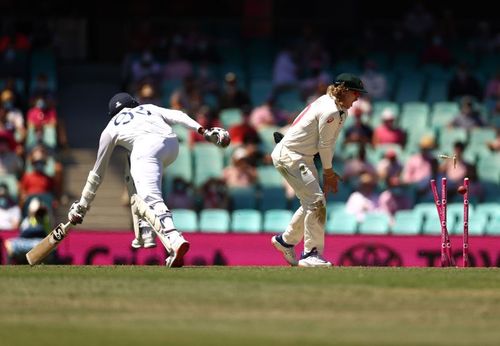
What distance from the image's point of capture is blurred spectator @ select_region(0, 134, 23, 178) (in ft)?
78.8

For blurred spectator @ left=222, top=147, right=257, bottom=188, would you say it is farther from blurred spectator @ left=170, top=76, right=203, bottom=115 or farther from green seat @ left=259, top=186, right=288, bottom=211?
blurred spectator @ left=170, top=76, right=203, bottom=115

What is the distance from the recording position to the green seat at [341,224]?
2225cm

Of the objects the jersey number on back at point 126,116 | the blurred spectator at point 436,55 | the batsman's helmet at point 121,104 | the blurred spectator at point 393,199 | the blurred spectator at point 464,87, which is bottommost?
the blurred spectator at point 393,199

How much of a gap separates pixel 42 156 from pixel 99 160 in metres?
8.01

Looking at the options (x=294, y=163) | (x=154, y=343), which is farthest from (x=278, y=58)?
(x=154, y=343)

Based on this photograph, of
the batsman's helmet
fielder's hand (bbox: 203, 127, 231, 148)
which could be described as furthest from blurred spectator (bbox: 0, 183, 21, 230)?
fielder's hand (bbox: 203, 127, 231, 148)

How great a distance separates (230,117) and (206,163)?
1560mm

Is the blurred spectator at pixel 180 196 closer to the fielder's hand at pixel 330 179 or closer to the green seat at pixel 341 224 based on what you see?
the green seat at pixel 341 224

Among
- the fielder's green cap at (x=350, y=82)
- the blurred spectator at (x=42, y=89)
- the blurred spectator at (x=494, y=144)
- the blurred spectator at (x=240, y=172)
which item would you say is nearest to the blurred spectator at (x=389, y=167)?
the blurred spectator at (x=494, y=144)

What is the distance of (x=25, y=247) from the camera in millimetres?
20094

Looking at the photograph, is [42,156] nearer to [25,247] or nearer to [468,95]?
[25,247]

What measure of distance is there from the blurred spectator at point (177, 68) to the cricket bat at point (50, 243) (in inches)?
430

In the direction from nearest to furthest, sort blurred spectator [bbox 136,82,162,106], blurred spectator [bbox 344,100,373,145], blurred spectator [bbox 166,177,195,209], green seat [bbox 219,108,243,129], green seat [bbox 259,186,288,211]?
blurred spectator [bbox 166,177,195,209] < green seat [bbox 259,186,288,211] < blurred spectator [bbox 136,82,162,106] < blurred spectator [bbox 344,100,373,145] < green seat [bbox 219,108,243,129]

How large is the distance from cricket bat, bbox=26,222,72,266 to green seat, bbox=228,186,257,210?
7.09m
